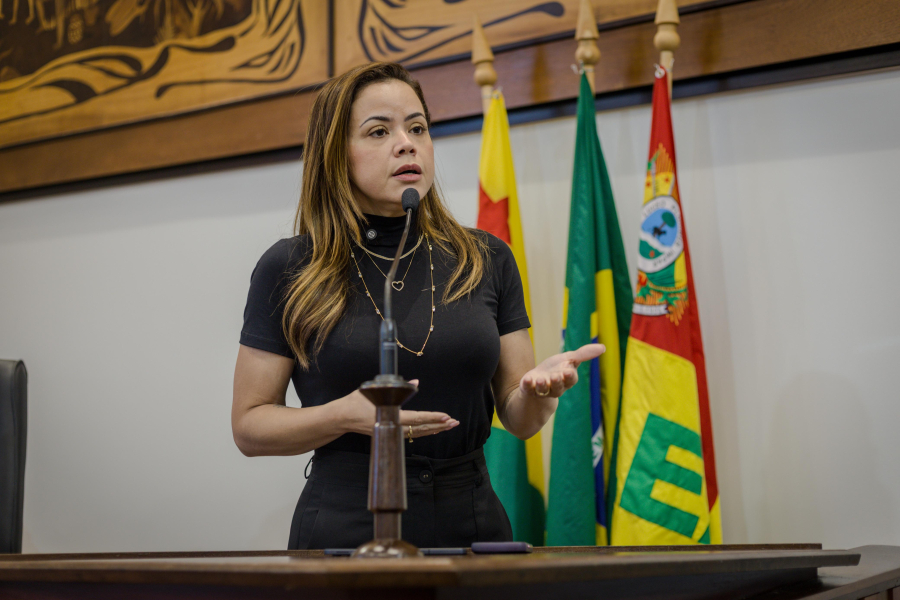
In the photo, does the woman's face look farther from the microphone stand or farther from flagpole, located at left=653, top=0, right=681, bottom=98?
flagpole, located at left=653, top=0, right=681, bottom=98

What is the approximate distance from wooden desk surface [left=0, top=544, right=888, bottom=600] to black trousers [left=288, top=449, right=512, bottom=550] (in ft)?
1.51

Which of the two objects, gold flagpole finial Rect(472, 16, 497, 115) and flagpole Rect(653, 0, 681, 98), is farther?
gold flagpole finial Rect(472, 16, 497, 115)

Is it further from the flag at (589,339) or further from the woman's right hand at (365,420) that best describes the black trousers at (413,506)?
the flag at (589,339)

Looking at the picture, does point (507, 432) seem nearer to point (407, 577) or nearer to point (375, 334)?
point (375, 334)

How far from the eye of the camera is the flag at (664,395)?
72.8 inches

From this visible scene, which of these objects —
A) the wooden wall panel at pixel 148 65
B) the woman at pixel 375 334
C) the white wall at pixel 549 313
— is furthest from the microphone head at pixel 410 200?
the wooden wall panel at pixel 148 65

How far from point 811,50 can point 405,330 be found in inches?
55.5

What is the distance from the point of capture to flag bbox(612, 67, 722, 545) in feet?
6.07

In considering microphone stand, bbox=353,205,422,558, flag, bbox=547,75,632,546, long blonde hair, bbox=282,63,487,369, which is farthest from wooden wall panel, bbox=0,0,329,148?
microphone stand, bbox=353,205,422,558

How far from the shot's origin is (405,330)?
4.41 feet

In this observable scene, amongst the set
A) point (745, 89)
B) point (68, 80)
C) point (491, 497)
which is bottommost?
point (491, 497)

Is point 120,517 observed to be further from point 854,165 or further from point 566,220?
point 854,165

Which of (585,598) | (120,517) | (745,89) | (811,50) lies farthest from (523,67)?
(120,517)

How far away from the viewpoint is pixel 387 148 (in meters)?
1.46
